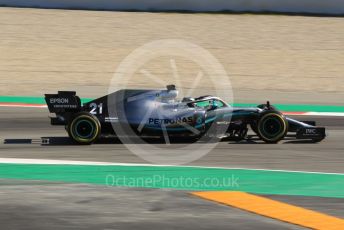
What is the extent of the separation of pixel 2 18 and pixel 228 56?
8.55 meters

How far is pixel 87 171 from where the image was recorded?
10219 millimetres

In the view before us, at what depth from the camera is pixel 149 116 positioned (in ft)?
40.7

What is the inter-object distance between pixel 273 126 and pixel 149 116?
2.15m

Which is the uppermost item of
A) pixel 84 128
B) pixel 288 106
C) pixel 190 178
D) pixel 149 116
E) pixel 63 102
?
pixel 288 106

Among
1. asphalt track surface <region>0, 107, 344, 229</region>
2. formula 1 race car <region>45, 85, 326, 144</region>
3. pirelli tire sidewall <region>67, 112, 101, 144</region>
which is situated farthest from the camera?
formula 1 race car <region>45, 85, 326, 144</region>

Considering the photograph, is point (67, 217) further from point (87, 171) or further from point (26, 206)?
point (87, 171)

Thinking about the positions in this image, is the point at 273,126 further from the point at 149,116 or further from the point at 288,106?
the point at 288,106

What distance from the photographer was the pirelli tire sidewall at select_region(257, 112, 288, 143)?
1259cm

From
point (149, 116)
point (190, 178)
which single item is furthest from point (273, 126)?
point (190, 178)

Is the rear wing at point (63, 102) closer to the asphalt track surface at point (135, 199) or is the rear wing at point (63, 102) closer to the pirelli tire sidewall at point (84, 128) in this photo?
the pirelli tire sidewall at point (84, 128)

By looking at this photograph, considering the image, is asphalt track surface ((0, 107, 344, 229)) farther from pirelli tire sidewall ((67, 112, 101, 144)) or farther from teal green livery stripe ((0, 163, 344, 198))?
teal green livery stripe ((0, 163, 344, 198))

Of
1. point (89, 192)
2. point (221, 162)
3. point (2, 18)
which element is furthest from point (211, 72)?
point (89, 192)

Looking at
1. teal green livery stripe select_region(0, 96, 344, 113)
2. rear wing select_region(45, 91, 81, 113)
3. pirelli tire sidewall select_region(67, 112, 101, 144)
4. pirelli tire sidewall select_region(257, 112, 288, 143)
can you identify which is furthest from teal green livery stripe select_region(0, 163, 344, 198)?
teal green livery stripe select_region(0, 96, 344, 113)

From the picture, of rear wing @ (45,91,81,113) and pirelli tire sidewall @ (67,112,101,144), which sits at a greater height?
rear wing @ (45,91,81,113)
